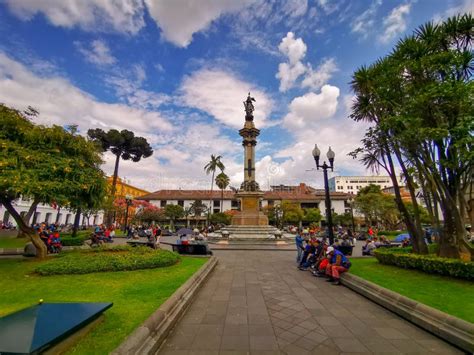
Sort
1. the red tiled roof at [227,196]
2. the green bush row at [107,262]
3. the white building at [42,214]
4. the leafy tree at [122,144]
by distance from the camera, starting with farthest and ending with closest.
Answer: the red tiled roof at [227,196], the white building at [42,214], the leafy tree at [122,144], the green bush row at [107,262]

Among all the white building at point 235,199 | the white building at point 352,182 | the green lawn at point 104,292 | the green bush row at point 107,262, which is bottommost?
the green lawn at point 104,292

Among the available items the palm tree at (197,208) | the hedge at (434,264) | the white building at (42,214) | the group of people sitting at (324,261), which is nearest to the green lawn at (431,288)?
the hedge at (434,264)

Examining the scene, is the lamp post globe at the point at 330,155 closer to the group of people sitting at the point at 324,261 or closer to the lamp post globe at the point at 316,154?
the lamp post globe at the point at 316,154

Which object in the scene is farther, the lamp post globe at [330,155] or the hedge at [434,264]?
the lamp post globe at [330,155]

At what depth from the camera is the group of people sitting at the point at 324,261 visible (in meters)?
8.73

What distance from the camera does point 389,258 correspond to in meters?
11.0

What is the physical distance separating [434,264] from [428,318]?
499 centimetres

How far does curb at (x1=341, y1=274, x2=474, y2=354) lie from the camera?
4.02 m

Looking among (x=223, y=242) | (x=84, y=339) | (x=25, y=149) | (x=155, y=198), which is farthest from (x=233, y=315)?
(x=155, y=198)

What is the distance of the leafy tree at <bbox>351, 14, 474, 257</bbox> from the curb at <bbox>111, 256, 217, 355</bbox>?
8.96 metres

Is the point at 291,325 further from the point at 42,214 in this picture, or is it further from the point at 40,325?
the point at 42,214

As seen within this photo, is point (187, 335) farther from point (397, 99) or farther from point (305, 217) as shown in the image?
point (305, 217)

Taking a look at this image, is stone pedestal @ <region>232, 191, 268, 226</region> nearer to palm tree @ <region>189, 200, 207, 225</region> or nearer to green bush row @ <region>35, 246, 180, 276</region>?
green bush row @ <region>35, 246, 180, 276</region>

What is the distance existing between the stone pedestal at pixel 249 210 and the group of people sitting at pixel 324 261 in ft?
42.5
